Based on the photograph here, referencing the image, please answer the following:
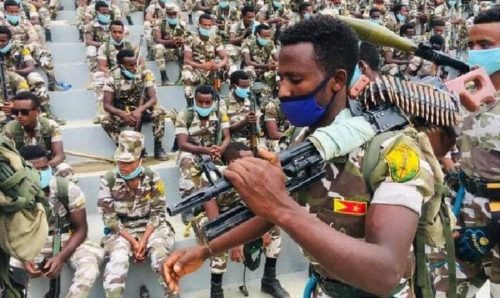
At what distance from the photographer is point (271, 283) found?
445 cm

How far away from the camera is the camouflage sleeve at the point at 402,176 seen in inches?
50.2

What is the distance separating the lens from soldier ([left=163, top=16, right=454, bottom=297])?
1157mm

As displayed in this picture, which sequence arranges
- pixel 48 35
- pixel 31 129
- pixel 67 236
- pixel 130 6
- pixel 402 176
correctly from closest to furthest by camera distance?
pixel 402 176 → pixel 67 236 → pixel 31 129 → pixel 48 35 → pixel 130 6

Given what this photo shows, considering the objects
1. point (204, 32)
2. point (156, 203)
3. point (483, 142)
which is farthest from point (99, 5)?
point (483, 142)

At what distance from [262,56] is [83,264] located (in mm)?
5633

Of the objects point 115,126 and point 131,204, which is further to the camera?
point 115,126

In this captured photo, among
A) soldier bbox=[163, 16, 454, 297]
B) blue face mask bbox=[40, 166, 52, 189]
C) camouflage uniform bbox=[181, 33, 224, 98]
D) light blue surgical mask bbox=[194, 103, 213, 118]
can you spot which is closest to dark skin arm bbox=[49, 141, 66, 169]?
blue face mask bbox=[40, 166, 52, 189]

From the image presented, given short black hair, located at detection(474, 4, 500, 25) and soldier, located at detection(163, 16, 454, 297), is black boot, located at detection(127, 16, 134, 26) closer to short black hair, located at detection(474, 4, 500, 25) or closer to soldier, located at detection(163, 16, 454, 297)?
short black hair, located at detection(474, 4, 500, 25)

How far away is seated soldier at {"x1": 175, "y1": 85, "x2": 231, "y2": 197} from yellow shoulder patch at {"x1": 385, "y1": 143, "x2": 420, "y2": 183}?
393 cm

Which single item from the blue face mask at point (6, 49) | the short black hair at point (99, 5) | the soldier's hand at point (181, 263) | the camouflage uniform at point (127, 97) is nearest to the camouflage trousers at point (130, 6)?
the short black hair at point (99, 5)

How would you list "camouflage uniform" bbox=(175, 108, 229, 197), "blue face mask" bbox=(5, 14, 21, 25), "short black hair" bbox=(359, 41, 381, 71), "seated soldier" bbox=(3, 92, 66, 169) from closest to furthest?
1. "short black hair" bbox=(359, 41, 381, 71)
2. "seated soldier" bbox=(3, 92, 66, 169)
3. "camouflage uniform" bbox=(175, 108, 229, 197)
4. "blue face mask" bbox=(5, 14, 21, 25)

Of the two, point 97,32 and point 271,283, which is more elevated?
point 97,32

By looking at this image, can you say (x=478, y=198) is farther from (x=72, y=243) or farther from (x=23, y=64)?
(x=23, y=64)

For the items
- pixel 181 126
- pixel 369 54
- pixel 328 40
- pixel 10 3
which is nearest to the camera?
pixel 328 40
